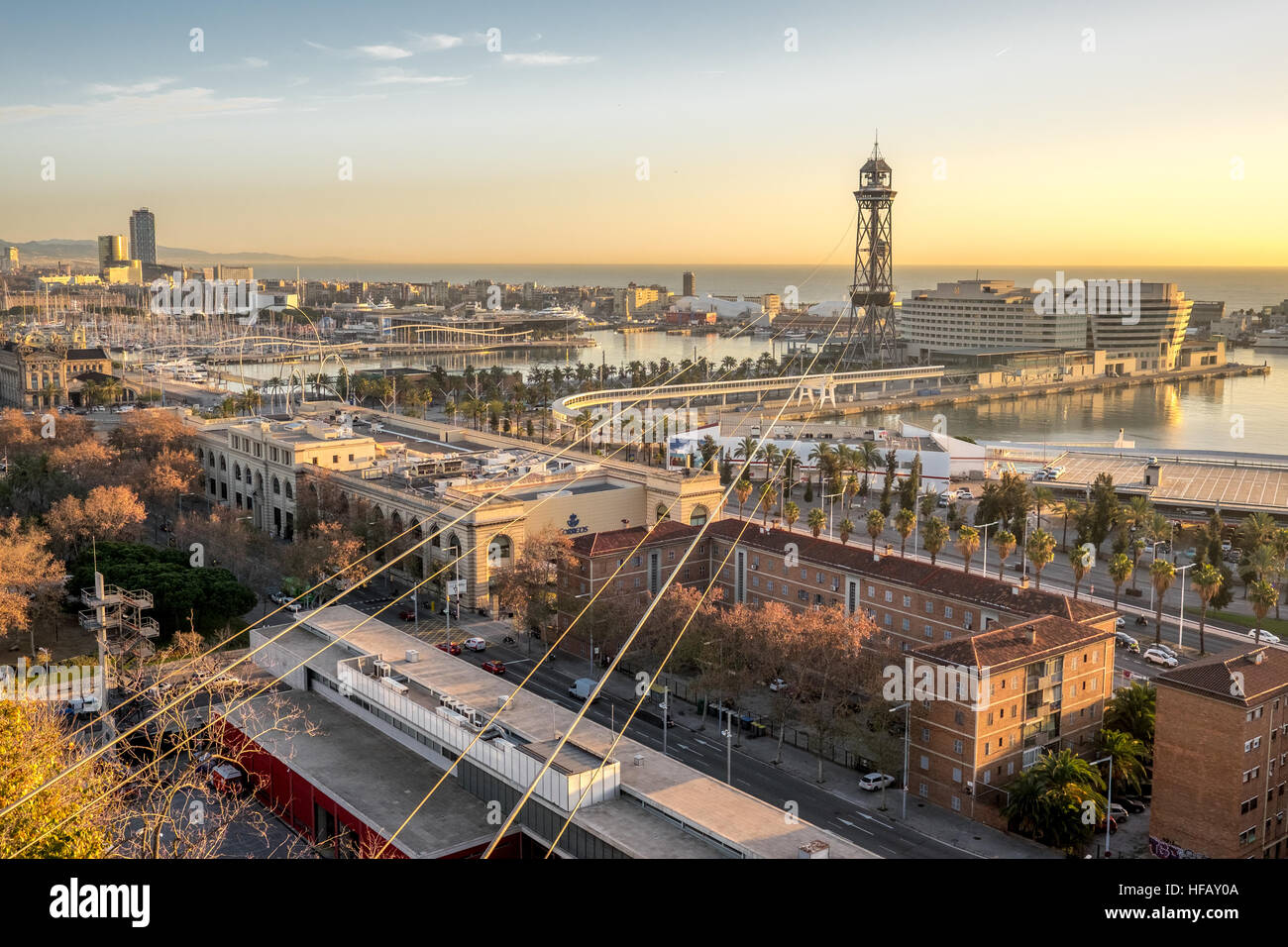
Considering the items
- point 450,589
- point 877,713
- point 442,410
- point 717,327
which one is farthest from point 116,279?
point 877,713

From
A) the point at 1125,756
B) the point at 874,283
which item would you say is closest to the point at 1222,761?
the point at 1125,756

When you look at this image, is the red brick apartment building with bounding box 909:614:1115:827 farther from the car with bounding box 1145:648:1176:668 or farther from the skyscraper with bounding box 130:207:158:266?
the skyscraper with bounding box 130:207:158:266

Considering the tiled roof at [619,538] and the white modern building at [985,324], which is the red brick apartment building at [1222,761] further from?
the white modern building at [985,324]

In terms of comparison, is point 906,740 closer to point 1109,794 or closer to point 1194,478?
point 1109,794

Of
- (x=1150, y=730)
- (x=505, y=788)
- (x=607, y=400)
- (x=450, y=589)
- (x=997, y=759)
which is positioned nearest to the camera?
(x=505, y=788)
